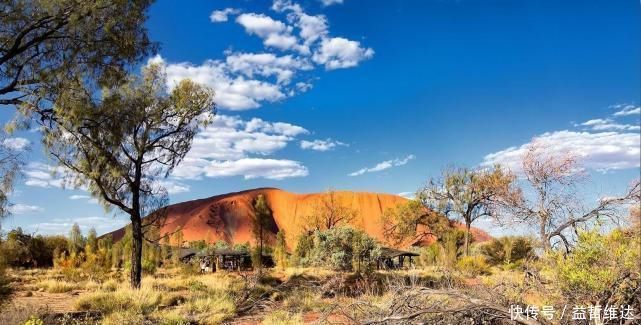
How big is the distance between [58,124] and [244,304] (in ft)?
24.3

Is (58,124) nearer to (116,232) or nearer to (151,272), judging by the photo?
(151,272)

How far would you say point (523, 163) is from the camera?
527 inches

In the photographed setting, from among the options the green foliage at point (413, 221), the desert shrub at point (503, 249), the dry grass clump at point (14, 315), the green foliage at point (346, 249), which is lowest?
the desert shrub at point (503, 249)

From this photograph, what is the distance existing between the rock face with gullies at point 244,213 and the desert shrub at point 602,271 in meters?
86.9

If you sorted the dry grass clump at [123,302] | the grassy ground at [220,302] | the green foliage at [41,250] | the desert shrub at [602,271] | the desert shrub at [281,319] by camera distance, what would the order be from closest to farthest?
the desert shrub at [602,271] < the grassy ground at [220,302] < the desert shrub at [281,319] < the dry grass clump at [123,302] < the green foliage at [41,250]

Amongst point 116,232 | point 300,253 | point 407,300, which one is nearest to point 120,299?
point 407,300

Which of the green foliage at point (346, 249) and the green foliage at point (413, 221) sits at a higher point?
the green foliage at point (413, 221)

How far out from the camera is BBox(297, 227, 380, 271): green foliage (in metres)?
24.0

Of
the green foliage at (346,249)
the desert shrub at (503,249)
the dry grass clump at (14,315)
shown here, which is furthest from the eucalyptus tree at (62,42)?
the desert shrub at (503,249)

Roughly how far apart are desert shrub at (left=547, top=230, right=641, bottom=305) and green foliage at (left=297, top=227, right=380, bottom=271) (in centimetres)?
1760

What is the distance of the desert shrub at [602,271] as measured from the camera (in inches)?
227

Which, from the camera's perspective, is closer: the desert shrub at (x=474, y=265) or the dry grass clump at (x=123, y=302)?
the dry grass clump at (x=123, y=302)

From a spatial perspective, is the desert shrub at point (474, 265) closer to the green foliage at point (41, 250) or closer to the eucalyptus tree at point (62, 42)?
the eucalyptus tree at point (62, 42)

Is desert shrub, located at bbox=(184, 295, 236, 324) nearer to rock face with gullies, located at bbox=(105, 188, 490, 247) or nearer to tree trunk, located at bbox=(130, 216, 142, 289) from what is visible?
tree trunk, located at bbox=(130, 216, 142, 289)
